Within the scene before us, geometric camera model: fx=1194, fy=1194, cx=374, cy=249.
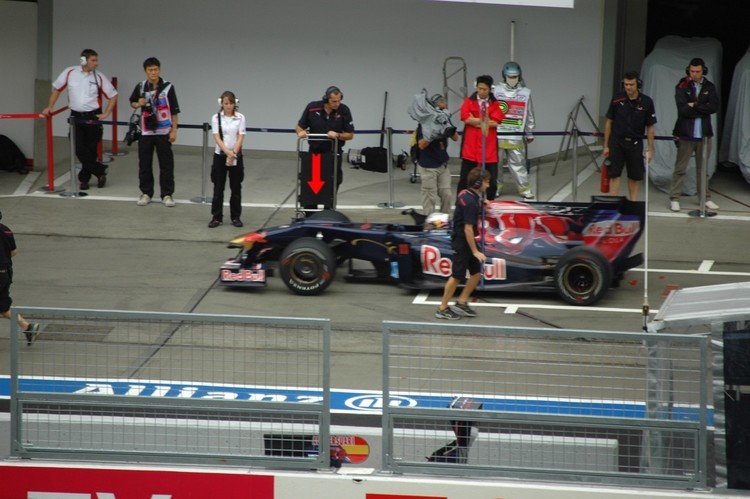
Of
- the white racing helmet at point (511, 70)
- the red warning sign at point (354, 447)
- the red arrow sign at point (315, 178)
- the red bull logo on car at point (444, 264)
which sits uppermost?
the white racing helmet at point (511, 70)

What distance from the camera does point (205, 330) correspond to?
24.2 ft

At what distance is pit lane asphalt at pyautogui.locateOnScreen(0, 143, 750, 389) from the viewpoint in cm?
1288

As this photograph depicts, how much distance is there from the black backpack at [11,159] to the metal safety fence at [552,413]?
13.5 meters

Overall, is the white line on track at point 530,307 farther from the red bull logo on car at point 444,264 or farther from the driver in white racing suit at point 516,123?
the driver in white racing suit at point 516,123

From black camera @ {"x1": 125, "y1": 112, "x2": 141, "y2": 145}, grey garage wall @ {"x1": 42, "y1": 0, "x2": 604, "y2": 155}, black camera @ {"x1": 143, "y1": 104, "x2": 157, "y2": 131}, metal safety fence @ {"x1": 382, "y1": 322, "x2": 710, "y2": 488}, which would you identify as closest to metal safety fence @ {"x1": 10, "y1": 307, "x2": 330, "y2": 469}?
metal safety fence @ {"x1": 382, "y1": 322, "x2": 710, "y2": 488}

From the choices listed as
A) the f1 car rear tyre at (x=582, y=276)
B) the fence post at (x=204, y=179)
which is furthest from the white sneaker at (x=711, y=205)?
the fence post at (x=204, y=179)

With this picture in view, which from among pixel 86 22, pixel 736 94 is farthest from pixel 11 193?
pixel 736 94

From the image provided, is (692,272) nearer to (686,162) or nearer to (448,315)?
(686,162)

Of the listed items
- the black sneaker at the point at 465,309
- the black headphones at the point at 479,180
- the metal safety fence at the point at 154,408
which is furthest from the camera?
the black sneaker at the point at 465,309

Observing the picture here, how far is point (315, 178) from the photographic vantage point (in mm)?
15828

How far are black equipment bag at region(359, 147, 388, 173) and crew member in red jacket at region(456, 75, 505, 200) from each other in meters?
2.48

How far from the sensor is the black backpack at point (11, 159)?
19203mm

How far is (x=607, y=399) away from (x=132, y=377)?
2.93 meters

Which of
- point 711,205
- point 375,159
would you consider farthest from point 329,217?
point 711,205
